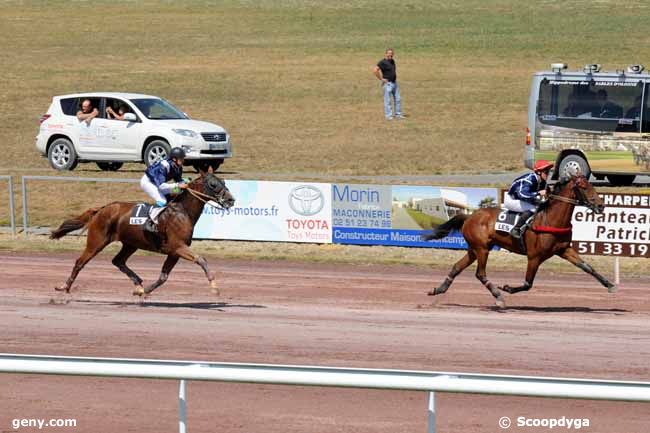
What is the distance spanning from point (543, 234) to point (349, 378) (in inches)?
372

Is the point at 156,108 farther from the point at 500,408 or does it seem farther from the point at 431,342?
the point at 500,408

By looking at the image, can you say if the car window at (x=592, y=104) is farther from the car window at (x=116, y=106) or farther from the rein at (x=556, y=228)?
the rein at (x=556, y=228)

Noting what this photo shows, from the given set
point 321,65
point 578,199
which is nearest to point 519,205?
point 578,199

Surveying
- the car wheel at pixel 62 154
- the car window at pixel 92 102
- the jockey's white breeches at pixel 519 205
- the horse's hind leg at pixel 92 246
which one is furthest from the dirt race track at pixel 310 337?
the car window at pixel 92 102

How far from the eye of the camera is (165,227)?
16078mm

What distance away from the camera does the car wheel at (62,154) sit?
1095 inches

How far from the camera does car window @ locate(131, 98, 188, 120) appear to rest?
27.5m

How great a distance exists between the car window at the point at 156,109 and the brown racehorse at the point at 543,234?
40.7 feet

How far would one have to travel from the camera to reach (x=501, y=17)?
57562 millimetres

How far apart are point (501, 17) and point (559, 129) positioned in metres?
32.2

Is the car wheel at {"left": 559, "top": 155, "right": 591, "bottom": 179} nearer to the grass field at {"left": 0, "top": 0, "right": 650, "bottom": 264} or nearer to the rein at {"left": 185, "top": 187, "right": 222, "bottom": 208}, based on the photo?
the grass field at {"left": 0, "top": 0, "right": 650, "bottom": 264}

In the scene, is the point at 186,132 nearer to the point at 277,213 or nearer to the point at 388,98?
the point at 277,213

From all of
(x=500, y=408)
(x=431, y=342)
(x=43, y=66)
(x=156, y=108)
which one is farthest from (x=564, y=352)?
(x=43, y=66)

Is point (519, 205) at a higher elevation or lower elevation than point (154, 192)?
lower
